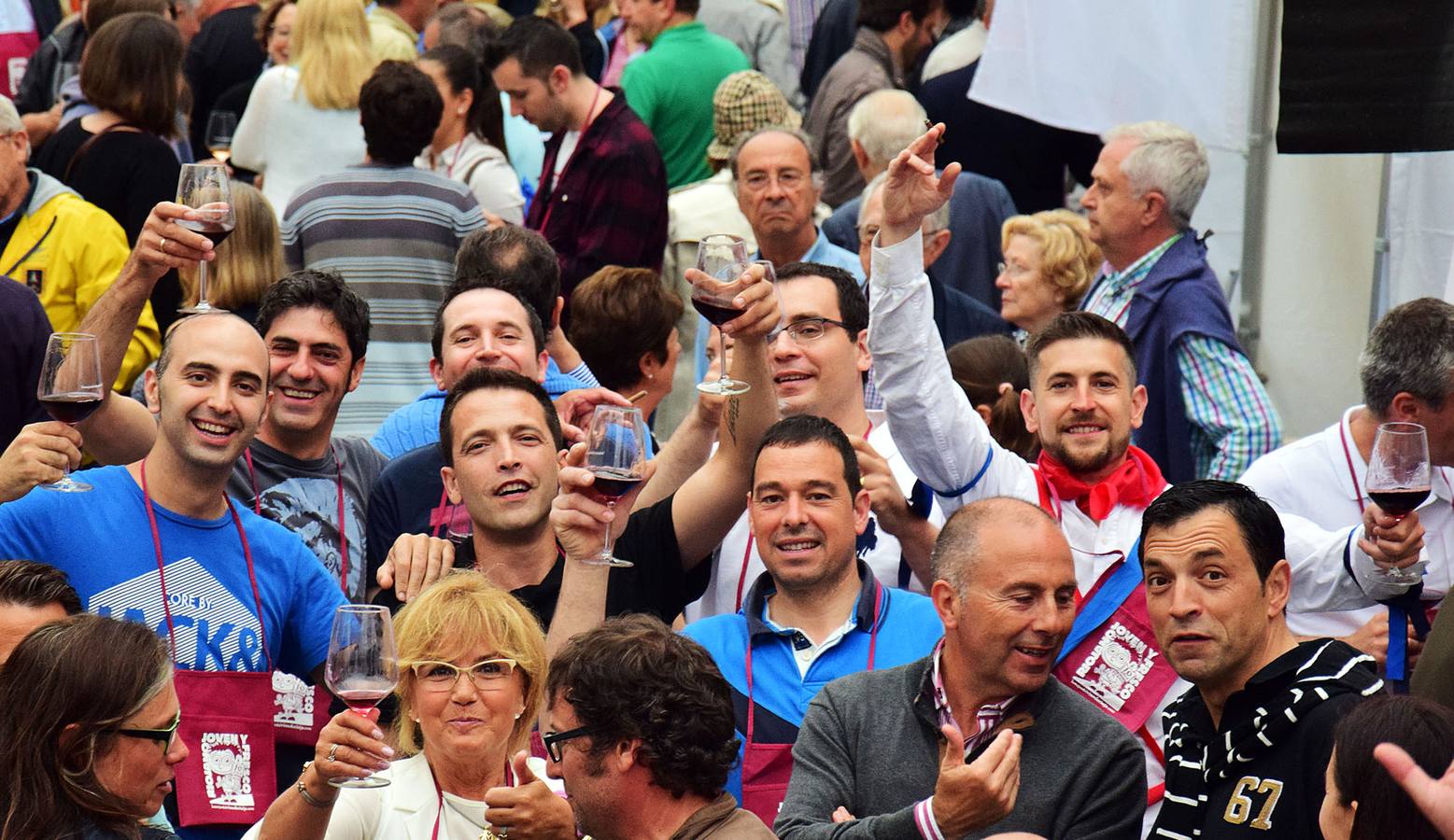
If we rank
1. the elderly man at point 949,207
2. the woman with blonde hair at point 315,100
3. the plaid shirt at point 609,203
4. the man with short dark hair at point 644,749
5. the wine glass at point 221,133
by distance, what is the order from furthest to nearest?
the wine glass at point 221,133 → the woman with blonde hair at point 315,100 → the elderly man at point 949,207 → the plaid shirt at point 609,203 → the man with short dark hair at point 644,749

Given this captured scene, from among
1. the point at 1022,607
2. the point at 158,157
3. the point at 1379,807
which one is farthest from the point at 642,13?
the point at 1379,807

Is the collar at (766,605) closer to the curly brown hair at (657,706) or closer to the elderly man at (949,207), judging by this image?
the curly brown hair at (657,706)

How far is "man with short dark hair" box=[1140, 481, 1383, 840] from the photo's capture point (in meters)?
3.77

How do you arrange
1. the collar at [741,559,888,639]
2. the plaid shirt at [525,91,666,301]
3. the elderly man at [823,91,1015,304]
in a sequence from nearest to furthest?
the collar at [741,559,888,639] < the plaid shirt at [525,91,666,301] < the elderly man at [823,91,1015,304]

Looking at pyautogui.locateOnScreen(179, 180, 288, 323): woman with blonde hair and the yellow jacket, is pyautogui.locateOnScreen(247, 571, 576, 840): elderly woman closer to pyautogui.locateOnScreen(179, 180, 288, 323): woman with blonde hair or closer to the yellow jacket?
pyautogui.locateOnScreen(179, 180, 288, 323): woman with blonde hair

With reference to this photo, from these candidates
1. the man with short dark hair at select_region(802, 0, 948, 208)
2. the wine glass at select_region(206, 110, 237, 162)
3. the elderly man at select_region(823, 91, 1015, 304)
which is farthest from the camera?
the man with short dark hair at select_region(802, 0, 948, 208)

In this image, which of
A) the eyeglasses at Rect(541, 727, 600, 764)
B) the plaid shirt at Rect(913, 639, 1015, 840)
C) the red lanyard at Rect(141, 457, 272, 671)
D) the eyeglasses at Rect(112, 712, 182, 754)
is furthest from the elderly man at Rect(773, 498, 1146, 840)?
the red lanyard at Rect(141, 457, 272, 671)

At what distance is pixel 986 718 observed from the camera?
407 centimetres

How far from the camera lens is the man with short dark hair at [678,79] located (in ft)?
30.2

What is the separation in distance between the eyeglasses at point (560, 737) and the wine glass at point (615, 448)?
2.17 feet

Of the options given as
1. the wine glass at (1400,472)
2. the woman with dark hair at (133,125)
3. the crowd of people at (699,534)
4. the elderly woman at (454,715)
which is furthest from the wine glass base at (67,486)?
the woman with dark hair at (133,125)

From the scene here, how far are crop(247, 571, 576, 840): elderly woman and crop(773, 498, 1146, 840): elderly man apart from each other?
603mm

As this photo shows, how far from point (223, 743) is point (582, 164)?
156 inches

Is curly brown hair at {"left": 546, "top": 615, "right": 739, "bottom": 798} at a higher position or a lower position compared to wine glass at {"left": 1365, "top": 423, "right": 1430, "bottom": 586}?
lower
